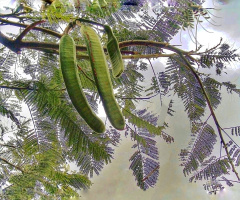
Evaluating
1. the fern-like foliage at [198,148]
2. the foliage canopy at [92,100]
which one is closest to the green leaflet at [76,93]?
the foliage canopy at [92,100]

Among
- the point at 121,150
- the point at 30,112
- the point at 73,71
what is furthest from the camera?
the point at 121,150

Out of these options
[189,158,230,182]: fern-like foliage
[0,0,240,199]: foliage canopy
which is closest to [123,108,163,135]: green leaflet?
[0,0,240,199]: foliage canopy

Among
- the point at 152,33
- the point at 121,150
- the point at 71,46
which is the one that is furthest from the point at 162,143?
the point at 71,46

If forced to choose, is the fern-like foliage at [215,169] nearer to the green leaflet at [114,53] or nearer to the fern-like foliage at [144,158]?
the fern-like foliage at [144,158]

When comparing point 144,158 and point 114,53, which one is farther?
point 144,158

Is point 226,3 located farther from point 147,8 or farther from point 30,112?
point 30,112

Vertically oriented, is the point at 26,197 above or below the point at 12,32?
below

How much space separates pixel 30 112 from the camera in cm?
27

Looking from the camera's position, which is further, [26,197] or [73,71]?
[26,197]

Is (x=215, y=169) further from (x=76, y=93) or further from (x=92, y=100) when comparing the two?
(x=76, y=93)

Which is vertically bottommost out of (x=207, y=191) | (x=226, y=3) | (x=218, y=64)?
(x=207, y=191)

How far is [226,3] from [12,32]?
0.92ft

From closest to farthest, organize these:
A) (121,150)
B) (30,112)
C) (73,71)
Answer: (73,71), (30,112), (121,150)

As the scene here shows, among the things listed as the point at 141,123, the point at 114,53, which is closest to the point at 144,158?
the point at 141,123
